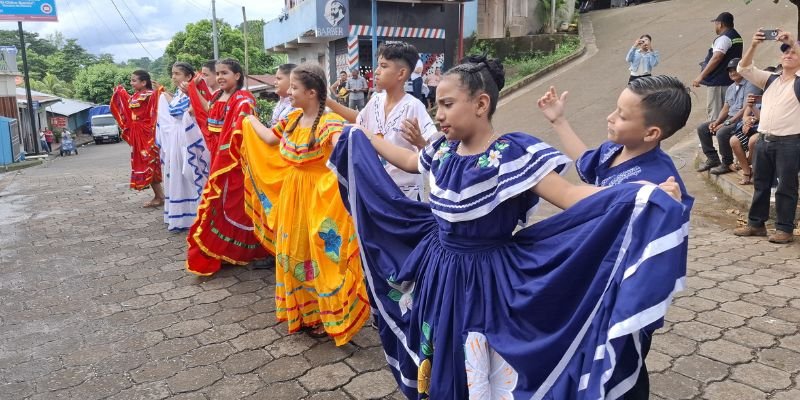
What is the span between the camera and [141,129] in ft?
25.0

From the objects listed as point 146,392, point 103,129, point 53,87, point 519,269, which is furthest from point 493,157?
point 53,87

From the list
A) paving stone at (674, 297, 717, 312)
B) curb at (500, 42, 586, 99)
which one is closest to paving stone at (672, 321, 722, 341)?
paving stone at (674, 297, 717, 312)

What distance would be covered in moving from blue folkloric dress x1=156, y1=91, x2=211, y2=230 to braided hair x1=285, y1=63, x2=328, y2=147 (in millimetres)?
2769

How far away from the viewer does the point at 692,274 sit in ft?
15.4

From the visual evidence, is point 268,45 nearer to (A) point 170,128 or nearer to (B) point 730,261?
(A) point 170,128

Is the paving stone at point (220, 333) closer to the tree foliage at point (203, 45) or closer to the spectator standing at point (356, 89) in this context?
the spectator standing at point (356, 89)

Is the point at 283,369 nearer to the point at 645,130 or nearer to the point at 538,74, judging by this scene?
the point at 645,130

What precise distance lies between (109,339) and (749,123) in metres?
6.67

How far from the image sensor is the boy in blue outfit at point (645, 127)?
2.08 meters

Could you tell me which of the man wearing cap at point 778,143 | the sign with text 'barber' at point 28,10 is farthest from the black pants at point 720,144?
the sign with text 'barber' at point 28,10

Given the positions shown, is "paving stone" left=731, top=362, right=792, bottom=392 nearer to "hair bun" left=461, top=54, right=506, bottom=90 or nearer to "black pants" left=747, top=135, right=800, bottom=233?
"hair bun" left=461, top=54, right=506, bottom=90

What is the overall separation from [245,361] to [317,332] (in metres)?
0.51

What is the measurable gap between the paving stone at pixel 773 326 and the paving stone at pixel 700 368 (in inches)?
25.9

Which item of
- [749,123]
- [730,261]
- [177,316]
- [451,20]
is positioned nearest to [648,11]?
[451,20]
